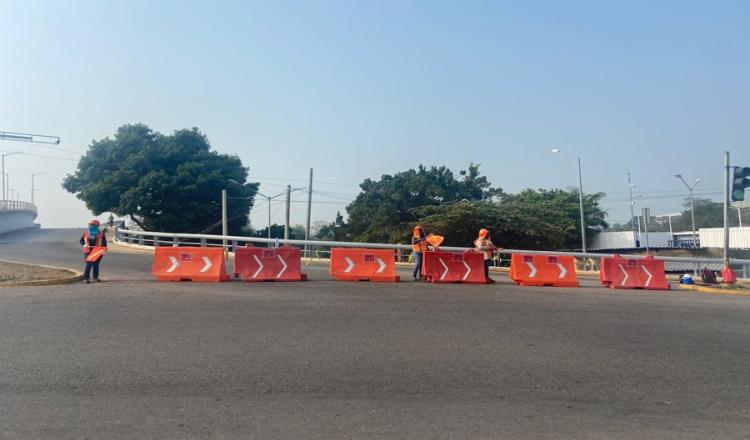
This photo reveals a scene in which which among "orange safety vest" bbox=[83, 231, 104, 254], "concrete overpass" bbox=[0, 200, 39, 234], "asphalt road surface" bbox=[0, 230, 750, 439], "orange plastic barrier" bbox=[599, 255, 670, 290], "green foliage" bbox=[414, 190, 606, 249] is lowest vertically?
"asphalt road surface" bbox=[0, 230, 750, 439]

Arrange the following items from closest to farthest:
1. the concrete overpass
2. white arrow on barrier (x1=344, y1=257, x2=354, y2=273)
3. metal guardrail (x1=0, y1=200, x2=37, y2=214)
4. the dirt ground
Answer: the dirt ground, white arrow on barrier (x1=344, y1=257, x2=354, y2=273), the concrete overpass, metal guardrail (x1=0, y1=200, x2=37, y2=214)

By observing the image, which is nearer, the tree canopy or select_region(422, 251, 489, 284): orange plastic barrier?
select_region(422, 251, 489, 284): orange plastic barrier

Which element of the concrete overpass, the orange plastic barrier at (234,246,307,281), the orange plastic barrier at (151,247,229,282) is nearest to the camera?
the orange plastic barrier at (151,247,229,282)

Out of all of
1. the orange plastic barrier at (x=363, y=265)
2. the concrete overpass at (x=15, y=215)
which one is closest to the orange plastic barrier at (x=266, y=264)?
the orange plastic barrier at (x=363, y=265)

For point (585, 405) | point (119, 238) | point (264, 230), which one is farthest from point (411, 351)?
point (264, 230)

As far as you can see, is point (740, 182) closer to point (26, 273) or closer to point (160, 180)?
point (26, 273)

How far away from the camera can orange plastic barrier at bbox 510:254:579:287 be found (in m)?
17.3

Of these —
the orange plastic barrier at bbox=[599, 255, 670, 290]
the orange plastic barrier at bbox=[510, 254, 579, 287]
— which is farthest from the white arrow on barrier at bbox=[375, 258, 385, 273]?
the orange plastic barrier at bbox=[599, 255, 670, 290]

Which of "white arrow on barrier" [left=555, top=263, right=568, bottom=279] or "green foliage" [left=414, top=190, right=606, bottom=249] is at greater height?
"green foliage" [left=414, top=190, right=606, bottom=249]

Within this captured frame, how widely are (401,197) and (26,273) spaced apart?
112 ft

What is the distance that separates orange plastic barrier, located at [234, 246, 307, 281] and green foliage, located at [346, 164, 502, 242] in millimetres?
29438

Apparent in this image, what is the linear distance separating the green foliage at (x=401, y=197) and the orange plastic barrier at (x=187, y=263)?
30148 millimetres

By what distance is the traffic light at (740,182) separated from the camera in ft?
59.1

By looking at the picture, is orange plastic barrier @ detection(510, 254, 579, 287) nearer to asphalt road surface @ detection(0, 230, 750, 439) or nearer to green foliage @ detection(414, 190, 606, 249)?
asphalt road surface @ detection(0, 230, 750, 439)
